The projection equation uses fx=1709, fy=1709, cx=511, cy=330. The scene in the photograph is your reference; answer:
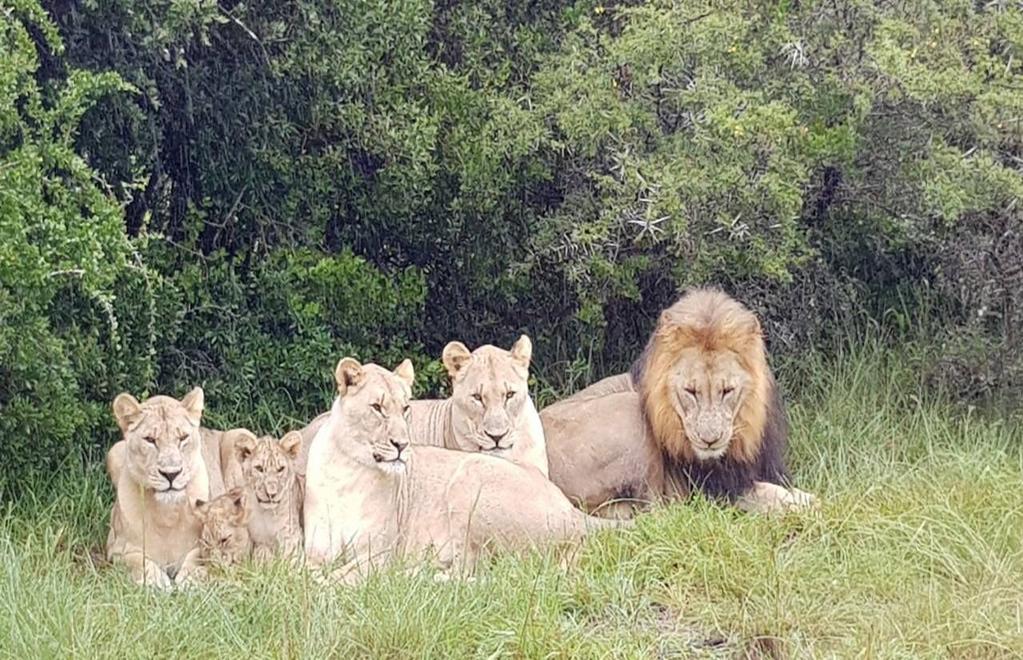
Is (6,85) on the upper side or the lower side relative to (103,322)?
upper

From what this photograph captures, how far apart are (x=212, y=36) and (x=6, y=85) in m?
1.53

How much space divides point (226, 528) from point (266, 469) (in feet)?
0.77

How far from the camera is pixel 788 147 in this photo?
22.3 feet

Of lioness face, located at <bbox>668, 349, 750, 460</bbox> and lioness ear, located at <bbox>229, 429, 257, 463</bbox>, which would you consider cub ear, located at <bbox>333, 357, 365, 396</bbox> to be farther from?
lioness face, located at <bbox>668, 349, 750, 460</bbox>

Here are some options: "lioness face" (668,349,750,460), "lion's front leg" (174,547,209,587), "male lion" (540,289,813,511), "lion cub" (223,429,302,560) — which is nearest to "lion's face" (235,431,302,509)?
→ "lion cub" (223,429,302,560)

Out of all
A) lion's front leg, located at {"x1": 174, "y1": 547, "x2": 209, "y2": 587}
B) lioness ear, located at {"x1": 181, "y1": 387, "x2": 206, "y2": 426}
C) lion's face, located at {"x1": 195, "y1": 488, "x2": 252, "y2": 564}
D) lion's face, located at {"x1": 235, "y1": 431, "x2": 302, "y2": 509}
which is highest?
lioness ear, located at {"x1": 181, "y1": 387, "x2": 206, "y2": 426}

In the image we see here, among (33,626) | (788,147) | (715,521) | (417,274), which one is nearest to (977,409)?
(788,147)

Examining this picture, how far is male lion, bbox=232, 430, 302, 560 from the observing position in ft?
18.6

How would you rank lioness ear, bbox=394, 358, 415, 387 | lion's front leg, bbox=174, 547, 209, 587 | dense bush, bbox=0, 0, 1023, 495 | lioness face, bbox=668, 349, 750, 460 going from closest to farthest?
lion's front leg, bbox=174, 547, 209, 587, lioness ear, bbox=394, 358, 415, 387, lioness face, bbox=668, 349, 750, 460, dense bush, bbox=0, 0, 1023, 495

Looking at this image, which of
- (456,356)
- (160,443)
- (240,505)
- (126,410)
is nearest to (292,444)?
(240,505)

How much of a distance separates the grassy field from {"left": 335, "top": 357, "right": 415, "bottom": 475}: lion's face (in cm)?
51

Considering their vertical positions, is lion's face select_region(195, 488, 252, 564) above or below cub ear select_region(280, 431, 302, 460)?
below


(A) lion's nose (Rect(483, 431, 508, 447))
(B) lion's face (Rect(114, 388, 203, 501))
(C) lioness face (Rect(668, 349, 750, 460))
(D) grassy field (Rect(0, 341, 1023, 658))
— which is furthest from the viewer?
(C) lioness face (Rect(668, 349, 750, 460))

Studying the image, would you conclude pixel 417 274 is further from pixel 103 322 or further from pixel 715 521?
pixel 715 521
